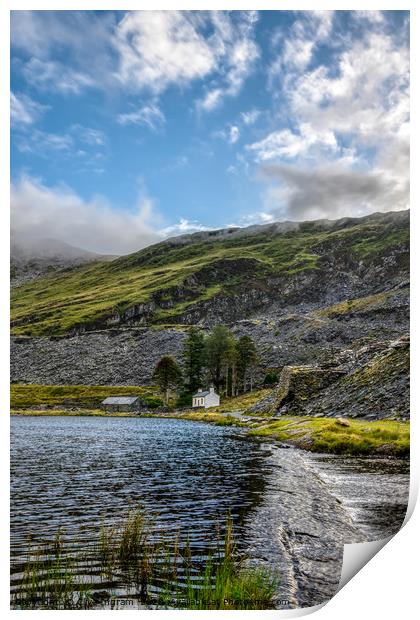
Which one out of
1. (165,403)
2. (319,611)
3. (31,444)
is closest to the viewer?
(319,611)

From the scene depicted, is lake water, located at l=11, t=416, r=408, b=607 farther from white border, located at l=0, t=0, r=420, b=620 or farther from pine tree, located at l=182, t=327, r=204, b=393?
pine tree, located at l=182, t=327, r=204, b=393

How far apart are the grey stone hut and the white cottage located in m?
10.6

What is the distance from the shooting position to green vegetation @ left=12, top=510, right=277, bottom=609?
27.5 feet

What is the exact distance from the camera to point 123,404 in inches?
3499

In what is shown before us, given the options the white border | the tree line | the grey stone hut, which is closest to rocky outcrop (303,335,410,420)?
the white border

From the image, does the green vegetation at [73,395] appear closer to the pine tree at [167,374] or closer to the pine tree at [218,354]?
the pine tree at [167,374]

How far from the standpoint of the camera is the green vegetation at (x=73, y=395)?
298 feet

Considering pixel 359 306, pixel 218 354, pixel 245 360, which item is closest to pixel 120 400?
pixel 218 354

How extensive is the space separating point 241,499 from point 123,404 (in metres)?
75.3
